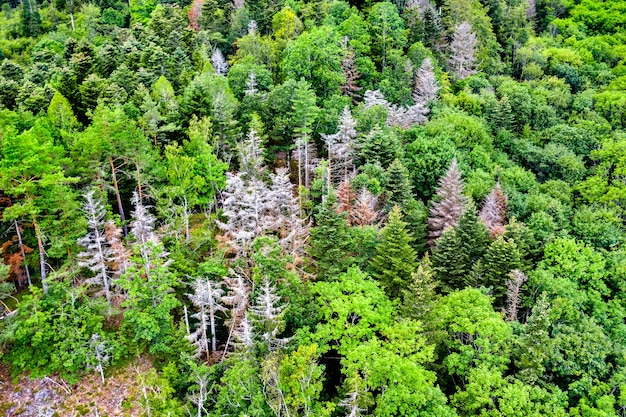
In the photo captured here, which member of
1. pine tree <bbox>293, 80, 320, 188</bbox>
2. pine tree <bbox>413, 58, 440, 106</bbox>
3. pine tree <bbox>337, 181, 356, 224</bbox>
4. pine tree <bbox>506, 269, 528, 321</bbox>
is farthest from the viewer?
pine tree <bbox>413, 58, 440, 106</bbox>

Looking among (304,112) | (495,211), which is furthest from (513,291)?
(304,112)

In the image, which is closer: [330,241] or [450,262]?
[330,241]

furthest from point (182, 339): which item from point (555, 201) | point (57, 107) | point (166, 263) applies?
point (555, 201)

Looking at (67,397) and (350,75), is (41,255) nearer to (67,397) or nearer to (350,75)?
(67,397)

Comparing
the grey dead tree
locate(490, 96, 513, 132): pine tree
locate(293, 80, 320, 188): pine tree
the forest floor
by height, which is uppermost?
locate(293, 80, 320, 188): pine tree

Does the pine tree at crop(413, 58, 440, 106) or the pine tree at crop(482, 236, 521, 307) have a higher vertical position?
the pine tree at crop(413, 58, 440, 106)

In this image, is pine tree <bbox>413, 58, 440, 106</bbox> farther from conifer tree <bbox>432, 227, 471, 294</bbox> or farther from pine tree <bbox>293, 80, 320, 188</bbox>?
conifer tree <bbox>432, 227, 471, 294</bbox>

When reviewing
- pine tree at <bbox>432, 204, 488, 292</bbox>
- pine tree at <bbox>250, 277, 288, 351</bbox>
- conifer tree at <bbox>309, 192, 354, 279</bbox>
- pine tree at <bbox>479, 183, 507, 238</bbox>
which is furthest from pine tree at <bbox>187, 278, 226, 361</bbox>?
pine tree at <bbox>479, 183, 507, 238</bbox>
